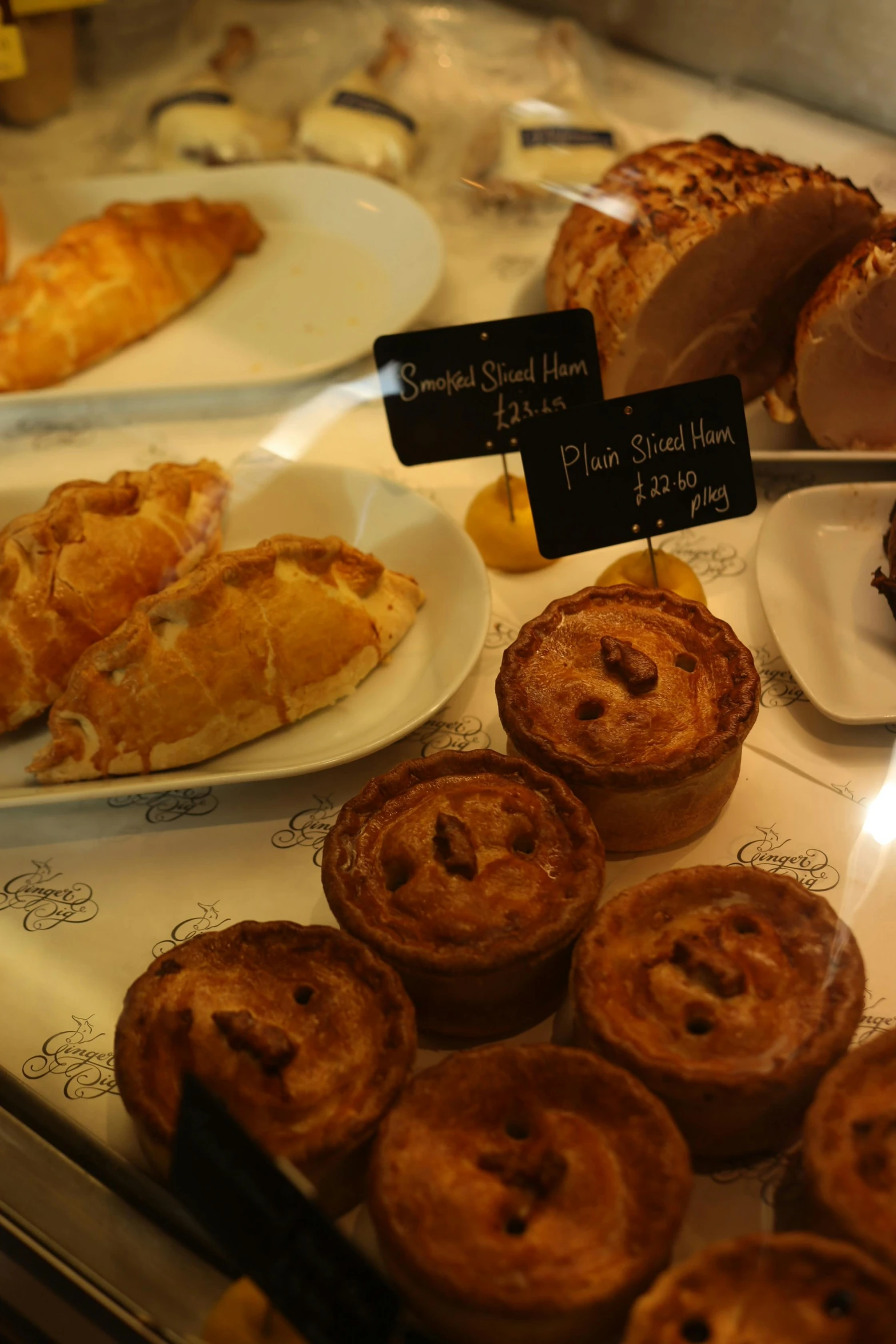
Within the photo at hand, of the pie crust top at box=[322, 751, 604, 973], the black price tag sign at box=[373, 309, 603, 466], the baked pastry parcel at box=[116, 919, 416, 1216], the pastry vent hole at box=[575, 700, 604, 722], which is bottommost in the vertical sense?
the baked pastry parcel at box=[116, 919, 416, 1216]

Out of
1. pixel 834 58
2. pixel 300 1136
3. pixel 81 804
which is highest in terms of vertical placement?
pixel 834 58

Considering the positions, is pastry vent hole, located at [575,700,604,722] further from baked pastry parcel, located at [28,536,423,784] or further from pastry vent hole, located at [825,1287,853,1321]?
pastry vent hole, located at [825,1287,853,1321]

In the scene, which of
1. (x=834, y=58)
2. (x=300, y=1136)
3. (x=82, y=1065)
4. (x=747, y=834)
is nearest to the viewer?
(x=300, y=1136)

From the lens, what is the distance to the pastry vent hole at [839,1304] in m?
0.99

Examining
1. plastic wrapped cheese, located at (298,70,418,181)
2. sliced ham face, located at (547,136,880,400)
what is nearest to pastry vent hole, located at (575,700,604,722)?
sliced ham face, located at (547,136,880,400)

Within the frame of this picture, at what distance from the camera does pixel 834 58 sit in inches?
121

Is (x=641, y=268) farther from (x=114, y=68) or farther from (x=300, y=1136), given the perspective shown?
(x=114, y=68)

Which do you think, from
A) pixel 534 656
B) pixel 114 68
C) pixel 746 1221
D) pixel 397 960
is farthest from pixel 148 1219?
pixel 114 68

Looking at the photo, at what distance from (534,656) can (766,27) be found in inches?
99.8

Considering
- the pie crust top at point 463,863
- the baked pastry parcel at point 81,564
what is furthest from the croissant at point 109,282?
the pie crust top at point 463,863

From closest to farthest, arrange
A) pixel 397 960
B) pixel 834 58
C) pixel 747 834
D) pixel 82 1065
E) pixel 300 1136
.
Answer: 1. pixel 300 1136
2. pixel 397 960
3. pixel 82 1065
4. pixel 747 834
5. pixel 834 58

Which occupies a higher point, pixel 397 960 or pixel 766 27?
pixel 766 27

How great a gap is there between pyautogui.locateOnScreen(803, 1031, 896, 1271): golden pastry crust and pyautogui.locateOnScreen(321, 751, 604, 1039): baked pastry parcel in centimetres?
36

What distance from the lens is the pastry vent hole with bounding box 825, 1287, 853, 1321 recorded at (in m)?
0.99
